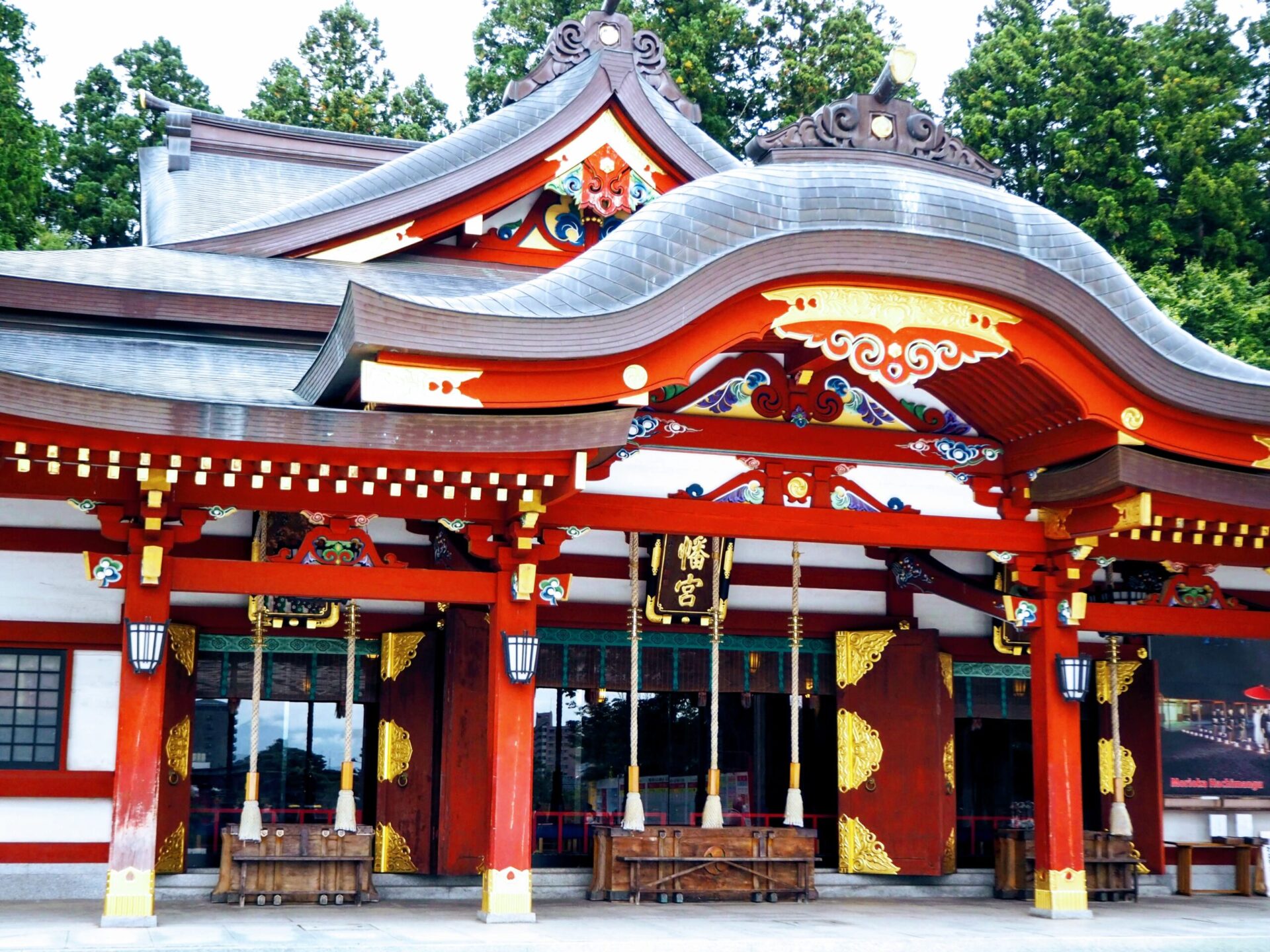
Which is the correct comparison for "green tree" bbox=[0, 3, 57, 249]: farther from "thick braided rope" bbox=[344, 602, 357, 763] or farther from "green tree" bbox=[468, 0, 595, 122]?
"thick braided rope" bbox=[344, 602, 357, 763]

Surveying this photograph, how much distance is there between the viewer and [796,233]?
33.4 feet

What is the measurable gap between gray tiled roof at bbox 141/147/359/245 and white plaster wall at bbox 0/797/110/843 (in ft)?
19.5

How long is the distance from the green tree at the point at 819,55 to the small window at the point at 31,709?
2419cm

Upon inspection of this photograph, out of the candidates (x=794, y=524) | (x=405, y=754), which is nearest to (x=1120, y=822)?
(x=794, y=524)

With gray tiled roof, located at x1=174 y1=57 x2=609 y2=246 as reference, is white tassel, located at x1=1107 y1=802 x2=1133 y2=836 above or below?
below

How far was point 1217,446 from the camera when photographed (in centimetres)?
1119

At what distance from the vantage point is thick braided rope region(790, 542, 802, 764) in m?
12.6

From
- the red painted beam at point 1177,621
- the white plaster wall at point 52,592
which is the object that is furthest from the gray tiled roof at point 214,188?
the red painted beam at point 1177,621

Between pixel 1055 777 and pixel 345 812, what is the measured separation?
586 cm

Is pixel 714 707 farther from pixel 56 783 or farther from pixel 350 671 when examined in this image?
pixel 56 783

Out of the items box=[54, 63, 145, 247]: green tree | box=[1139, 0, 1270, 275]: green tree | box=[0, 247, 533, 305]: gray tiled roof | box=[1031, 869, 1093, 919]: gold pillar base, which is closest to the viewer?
box=[1031, 869, 1093, 919]: gold pillar base

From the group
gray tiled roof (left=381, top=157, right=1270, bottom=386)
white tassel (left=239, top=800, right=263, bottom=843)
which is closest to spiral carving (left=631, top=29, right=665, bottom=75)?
gray tiled roof (left=381, top=157, right=1270, bottom=386)

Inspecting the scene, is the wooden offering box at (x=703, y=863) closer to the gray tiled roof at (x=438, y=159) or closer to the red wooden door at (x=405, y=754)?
the red wooden door at (x=405, y=754)

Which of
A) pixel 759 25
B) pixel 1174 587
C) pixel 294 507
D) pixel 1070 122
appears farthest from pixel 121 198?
pixel 1174 587
